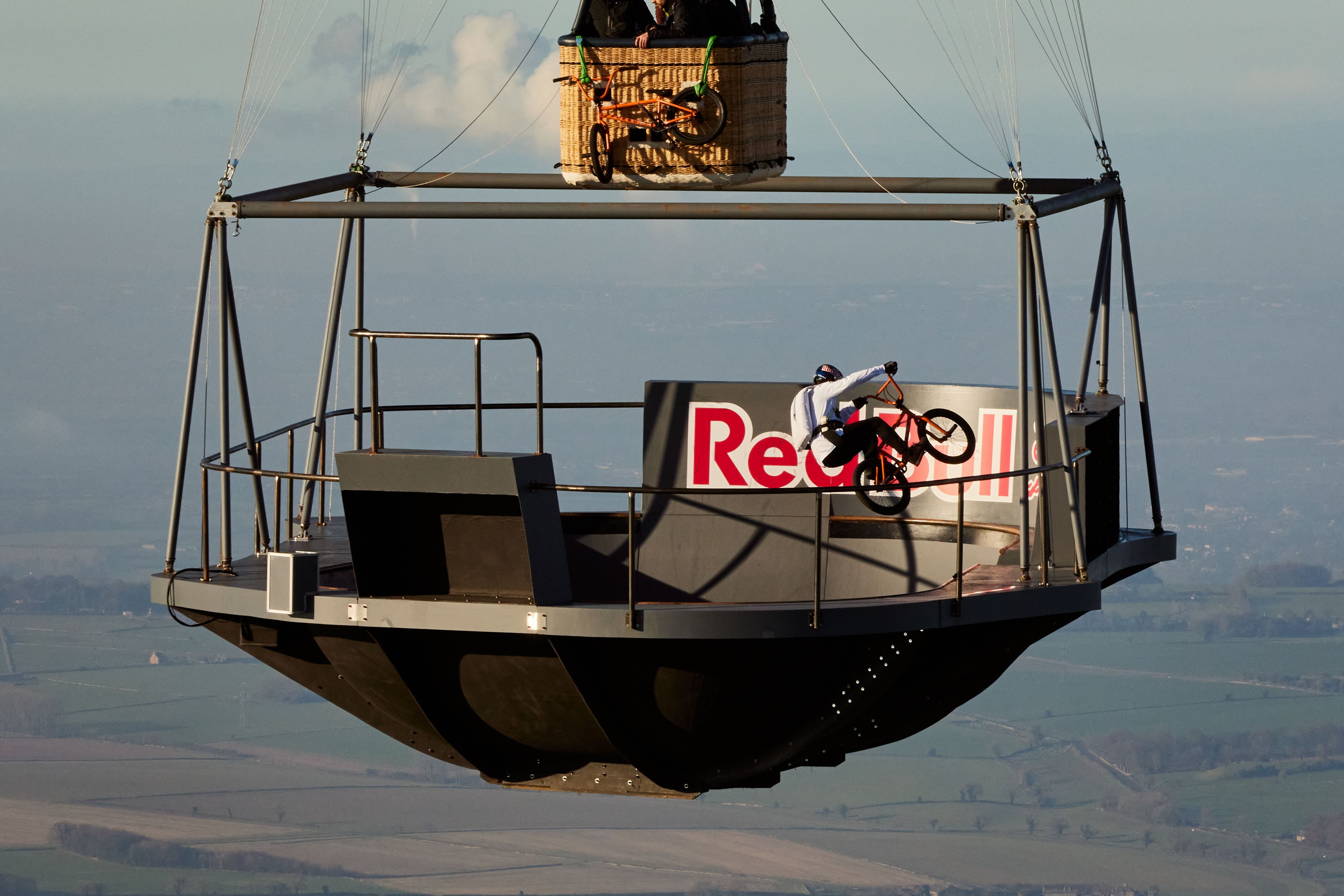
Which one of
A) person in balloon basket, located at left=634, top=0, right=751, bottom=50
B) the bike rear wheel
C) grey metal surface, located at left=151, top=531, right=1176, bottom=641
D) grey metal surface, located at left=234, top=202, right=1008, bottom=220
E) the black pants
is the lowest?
grey metal surface, located at left=151, top=531, right=1176, bottom=641

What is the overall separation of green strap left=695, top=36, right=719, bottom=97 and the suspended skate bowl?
938 mm

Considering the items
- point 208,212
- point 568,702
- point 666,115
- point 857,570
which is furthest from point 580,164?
point 857,570

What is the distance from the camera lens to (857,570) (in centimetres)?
2095

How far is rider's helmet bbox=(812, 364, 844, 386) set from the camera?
19.0m

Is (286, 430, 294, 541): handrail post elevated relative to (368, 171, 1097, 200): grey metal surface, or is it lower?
lower

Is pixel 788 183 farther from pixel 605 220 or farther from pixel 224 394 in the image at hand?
pixel 224 394

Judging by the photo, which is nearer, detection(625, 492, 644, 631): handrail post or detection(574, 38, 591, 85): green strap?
detection(625, 492, 644, 631): handrail post

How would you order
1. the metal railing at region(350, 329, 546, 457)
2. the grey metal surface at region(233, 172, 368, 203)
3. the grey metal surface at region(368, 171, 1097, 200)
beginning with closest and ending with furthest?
the metal railing at region(350, 329, 546, 457)
the grey metal surface at region(233, 172, 368, 203)
the grey metal surface at region(368, 171, 1097, 200)

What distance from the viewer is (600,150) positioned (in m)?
17.0

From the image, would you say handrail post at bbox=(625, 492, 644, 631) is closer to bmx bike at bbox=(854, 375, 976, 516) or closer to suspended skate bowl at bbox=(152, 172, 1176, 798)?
suspended skate bowl at bbox=(152, 172, 1176, 798)

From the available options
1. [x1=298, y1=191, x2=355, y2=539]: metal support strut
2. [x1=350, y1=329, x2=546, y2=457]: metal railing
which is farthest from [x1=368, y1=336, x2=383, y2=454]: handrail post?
[x1=298, y1=191, x2=355, y2=539]: metal support strut

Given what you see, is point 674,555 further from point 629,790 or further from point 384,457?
point 384,457

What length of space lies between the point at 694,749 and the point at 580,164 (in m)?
4.92

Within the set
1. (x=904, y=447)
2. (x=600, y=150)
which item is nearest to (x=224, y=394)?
(x=600, y=150)
